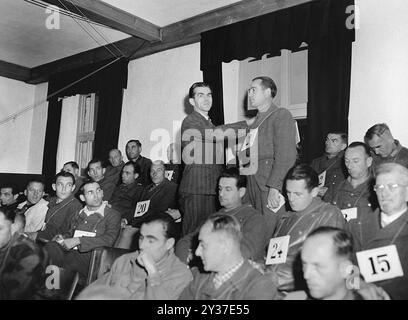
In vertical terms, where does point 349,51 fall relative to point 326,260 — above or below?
above

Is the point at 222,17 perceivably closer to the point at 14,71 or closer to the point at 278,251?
the point at 278,251

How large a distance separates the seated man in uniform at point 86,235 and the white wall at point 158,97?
263 centimetres

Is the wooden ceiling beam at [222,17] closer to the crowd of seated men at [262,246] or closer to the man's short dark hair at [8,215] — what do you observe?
the crowd of seated men at [262,246]

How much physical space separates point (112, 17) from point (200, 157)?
10.7 ft

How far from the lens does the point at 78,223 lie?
13.3 ft

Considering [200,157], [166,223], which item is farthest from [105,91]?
[166,223]

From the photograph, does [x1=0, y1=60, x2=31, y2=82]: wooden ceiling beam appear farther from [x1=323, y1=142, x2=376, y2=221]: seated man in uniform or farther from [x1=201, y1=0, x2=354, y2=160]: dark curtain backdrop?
[x1=323, y1=142, x2=376, y2=221]: seated man in uniform

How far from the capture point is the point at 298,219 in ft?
9.16

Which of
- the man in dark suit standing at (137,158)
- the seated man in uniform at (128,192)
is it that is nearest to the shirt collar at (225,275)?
the seated man in uniform at (128,192)

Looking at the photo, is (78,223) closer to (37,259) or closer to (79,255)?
(79,255)

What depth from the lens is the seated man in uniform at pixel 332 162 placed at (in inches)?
164
